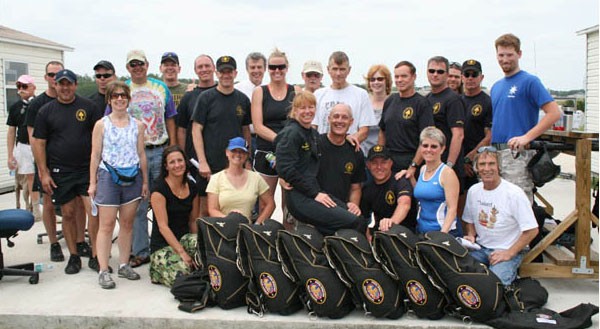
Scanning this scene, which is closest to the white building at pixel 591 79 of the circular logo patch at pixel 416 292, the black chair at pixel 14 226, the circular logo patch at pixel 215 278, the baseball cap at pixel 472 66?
the baseball cap at pixel 472 66

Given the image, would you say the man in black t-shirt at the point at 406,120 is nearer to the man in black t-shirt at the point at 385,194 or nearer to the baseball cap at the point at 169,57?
the man in black t-shirt at the point at 385,194

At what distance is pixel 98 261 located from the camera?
15.6ft

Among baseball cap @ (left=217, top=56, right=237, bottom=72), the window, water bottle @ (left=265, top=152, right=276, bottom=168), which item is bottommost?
water bottle @ (left=265, top=152, right=276, bottom=168)

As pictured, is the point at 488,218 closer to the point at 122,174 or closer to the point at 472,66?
the point at 472,66

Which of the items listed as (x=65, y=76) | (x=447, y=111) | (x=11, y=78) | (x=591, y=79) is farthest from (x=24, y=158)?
(x=591, y=79)

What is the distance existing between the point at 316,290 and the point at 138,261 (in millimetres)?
2171

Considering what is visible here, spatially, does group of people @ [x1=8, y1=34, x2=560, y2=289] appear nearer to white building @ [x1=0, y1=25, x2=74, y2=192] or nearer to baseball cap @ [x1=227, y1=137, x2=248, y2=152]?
baseball cap @ [x1=227, y1=137, x2=248, y2=152]

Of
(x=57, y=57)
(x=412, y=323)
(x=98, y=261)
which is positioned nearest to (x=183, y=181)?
(x=98, y=261)

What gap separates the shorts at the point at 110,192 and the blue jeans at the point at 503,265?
2.93 m

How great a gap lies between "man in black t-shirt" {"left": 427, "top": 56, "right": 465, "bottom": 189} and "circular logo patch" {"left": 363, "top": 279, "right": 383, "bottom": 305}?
4.75 ft

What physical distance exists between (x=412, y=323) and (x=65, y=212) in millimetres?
3301

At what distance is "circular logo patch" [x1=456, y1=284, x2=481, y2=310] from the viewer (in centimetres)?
368

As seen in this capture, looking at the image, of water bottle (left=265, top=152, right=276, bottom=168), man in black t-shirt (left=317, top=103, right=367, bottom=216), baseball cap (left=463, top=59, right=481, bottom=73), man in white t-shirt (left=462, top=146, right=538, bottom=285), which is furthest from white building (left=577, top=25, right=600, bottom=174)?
water bottle (left=265, top=152, right=276, bottom=168)

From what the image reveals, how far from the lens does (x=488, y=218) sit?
4.32 m
